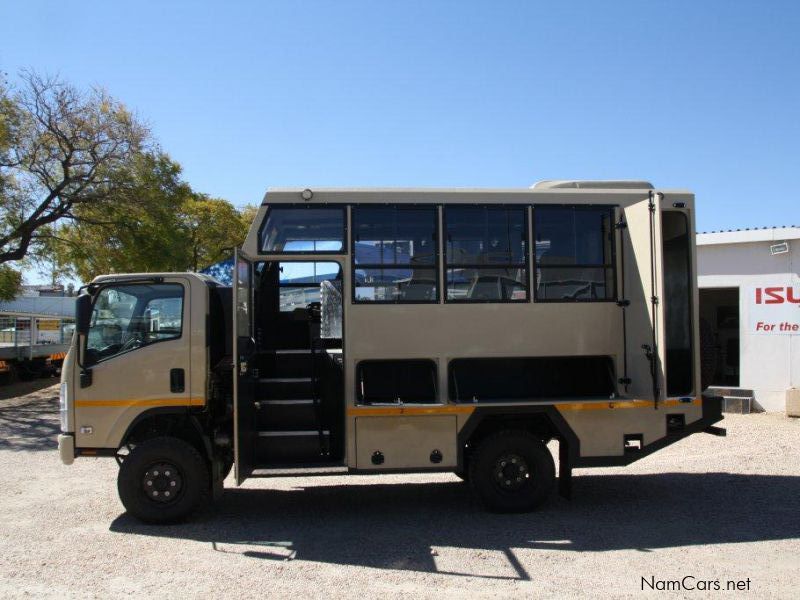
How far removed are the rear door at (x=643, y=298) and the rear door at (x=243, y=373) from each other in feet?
13.2

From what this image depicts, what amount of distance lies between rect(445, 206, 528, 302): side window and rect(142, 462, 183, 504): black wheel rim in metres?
3.41

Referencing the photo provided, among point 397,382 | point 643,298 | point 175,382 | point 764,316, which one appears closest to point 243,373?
point 175,382

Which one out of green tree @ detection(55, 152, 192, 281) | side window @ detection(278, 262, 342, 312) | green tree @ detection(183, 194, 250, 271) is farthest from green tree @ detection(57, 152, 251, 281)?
side window @ detection(278, 262, 342, 312)

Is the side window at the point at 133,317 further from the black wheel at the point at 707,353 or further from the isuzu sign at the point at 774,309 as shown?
the isuzu sign at the point at 774,309

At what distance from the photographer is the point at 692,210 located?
7.21 m

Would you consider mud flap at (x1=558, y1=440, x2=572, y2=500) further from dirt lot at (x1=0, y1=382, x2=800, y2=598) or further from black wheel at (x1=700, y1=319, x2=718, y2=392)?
black wheel at (x1=700, y1=319, x2=718, y2=392)

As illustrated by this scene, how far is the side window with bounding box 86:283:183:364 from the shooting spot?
6.91m

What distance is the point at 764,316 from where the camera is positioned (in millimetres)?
14047

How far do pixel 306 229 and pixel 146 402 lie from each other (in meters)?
2.41

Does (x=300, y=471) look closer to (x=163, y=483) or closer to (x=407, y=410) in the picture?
(x=407, y=410)

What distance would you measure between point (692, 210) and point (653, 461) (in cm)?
438

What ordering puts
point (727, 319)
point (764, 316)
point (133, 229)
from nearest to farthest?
point (764, 316)
point (727, 319)
point (133, 229)

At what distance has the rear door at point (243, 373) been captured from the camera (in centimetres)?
640

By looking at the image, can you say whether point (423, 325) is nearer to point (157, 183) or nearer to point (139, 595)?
point (139, 595)
